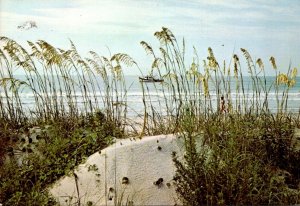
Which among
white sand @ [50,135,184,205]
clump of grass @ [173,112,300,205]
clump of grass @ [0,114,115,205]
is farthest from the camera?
clump of grass @ [0,114,115,205]

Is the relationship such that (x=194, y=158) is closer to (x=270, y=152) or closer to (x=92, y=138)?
(x=270, y=152)

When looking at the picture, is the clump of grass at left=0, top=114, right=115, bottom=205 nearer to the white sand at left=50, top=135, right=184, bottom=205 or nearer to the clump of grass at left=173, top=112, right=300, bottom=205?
the white sand at left=50, top=135, right=184, bottom=205

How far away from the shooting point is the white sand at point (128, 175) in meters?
3.64

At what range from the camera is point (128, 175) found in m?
3.83

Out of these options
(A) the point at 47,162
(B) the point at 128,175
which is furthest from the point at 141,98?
(B) the point at 128,175

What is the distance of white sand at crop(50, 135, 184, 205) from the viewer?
3.64 meters

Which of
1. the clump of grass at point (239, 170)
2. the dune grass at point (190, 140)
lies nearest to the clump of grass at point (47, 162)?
the dune grass at point (190, 140)

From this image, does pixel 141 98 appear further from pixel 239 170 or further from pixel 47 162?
pixel 239 170

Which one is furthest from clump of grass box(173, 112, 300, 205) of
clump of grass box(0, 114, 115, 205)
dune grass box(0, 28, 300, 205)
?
clump of grass box(0, 114, 115, 205)

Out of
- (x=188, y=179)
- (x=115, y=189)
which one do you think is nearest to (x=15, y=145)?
(x=115, y=189)

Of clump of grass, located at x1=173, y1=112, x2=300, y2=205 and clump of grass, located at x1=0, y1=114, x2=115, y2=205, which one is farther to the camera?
clump of grass, located at x1=0, y1=114, x2=115, y2=205

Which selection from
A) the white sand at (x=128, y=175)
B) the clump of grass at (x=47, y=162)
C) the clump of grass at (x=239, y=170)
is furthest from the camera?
the clump of grass at (x=47, y=162)

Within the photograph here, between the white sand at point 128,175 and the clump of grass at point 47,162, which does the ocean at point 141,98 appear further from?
the white sand at point 128,175

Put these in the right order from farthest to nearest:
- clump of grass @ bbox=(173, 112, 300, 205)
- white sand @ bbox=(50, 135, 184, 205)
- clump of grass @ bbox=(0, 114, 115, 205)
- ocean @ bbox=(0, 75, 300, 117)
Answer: ocean @ bbox=(0, 75, 300, 117)
clump of grass @ bbox=(0, 114, 115, 205)
white sand @ bbox=(50, 135, 184, 205)
clump of grass @ bbox=(173, 112, 300, 205)
